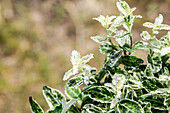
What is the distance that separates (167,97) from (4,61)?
1.79 m

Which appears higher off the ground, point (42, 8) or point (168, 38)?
point (42, 8)

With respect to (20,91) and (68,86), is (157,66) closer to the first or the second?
(68,86)

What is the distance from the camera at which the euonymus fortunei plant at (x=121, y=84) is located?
642 mm

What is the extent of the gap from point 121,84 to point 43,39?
5.86 feet

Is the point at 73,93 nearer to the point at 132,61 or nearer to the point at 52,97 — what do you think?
the point at 52,97

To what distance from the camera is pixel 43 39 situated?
7.67 ft

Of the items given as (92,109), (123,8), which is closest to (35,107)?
(92,109)

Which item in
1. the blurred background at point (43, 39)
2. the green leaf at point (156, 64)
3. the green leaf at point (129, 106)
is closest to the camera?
the green leaf at point (129, 106)

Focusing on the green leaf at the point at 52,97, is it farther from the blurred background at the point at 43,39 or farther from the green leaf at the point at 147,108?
the blurred background at the point at 43,39

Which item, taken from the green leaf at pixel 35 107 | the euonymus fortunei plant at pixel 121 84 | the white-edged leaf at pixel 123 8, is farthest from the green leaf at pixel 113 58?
the green leaf at pixel 35 107

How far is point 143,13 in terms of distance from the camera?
246 cm

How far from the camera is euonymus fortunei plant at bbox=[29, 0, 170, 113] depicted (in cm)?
64

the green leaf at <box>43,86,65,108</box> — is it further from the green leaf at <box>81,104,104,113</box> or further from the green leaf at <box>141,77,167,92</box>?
the green leaf at <box>141,77,167,92</box>

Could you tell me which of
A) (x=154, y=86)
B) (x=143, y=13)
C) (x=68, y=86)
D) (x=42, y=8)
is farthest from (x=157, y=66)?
(x=42, y=8)
